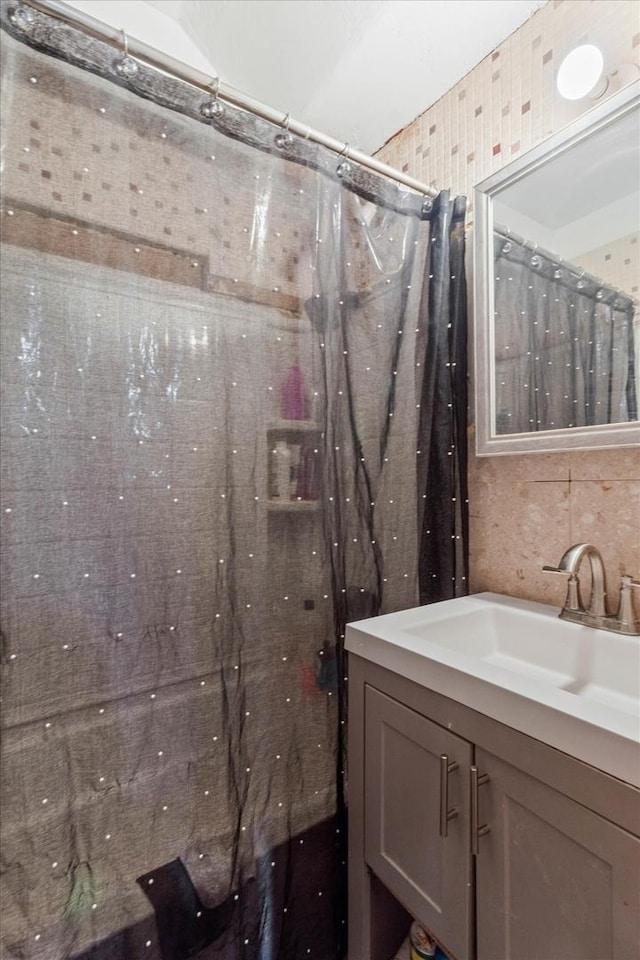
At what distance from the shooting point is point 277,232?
0.97m

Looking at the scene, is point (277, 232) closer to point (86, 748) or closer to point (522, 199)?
point (522, 199)

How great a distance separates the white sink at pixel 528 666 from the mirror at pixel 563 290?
423 millimetres

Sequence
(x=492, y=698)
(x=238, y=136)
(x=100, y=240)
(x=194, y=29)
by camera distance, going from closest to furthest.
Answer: (x=492, y=698)
(x=100, y=240)
(x=238, y=136)
(x=194, y=29)

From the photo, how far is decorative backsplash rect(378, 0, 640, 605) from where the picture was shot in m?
0.96

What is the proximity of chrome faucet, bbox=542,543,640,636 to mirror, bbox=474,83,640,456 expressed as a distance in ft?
0.84

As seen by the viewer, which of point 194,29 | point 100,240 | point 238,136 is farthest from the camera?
point 194,29

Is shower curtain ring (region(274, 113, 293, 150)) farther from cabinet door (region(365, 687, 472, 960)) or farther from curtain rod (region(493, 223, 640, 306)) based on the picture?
cabinet door (region(365, 687, 472, 960))

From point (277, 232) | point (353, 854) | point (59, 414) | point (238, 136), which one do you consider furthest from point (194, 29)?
point (353, 854)

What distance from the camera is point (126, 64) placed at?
2.61 feet

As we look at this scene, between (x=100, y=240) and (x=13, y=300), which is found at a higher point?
(x=100, y=240)

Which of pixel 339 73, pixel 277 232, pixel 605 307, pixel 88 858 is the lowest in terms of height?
pixel 88 858

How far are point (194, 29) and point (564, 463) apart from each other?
1.58 m

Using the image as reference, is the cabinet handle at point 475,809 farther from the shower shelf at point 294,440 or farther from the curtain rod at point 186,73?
the curtain rod at point 186,73

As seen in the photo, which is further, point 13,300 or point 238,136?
point 238,136
